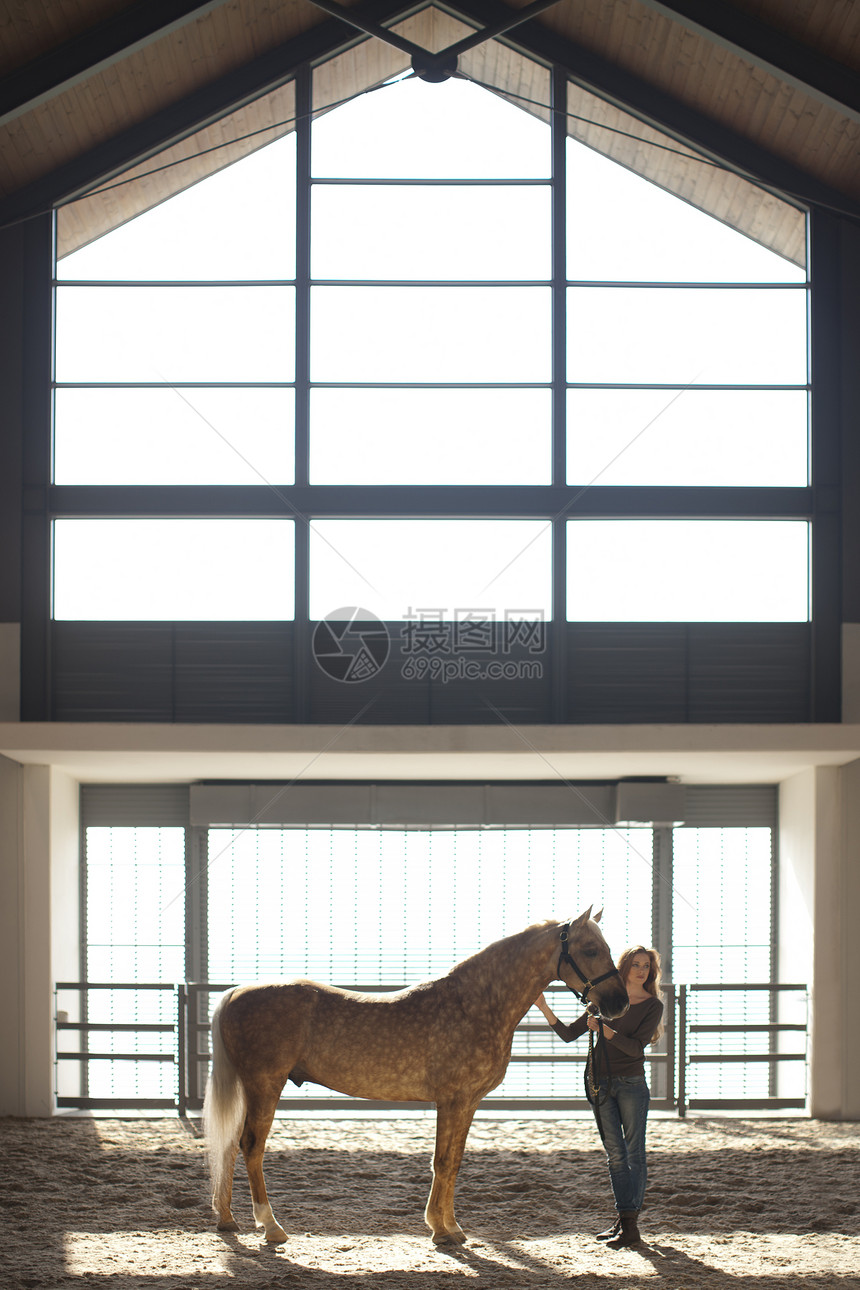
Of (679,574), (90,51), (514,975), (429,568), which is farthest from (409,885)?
(90,51)

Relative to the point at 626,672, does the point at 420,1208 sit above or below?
below

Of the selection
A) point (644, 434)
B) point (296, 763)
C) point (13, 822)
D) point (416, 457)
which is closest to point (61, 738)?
point (13, 822)

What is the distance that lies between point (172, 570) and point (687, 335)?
4993 millimetres

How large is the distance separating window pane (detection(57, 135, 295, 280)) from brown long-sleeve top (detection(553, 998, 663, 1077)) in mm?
7142

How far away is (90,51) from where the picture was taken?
8.52 meters

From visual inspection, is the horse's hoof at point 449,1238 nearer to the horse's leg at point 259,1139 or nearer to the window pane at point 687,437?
the horse's leg at point 259,1139

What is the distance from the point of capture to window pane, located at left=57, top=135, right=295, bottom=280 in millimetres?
9625

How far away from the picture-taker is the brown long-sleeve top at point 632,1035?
198 inches

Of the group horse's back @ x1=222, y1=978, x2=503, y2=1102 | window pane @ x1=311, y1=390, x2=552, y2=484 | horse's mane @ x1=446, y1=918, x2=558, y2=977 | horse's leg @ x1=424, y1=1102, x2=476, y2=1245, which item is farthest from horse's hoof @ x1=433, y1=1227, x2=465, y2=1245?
window pane @ x1=311, y1=390, x2=552, y2=484

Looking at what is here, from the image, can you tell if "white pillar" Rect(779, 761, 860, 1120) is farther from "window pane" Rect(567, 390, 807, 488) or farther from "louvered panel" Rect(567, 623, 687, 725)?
"window pane" Rect(567, 390, 807, 488)

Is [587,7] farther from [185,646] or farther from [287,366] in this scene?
[185,646]

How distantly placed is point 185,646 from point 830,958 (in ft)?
19.4

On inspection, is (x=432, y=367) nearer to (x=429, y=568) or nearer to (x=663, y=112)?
(x=429, y=568)

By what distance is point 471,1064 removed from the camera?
5.08m
